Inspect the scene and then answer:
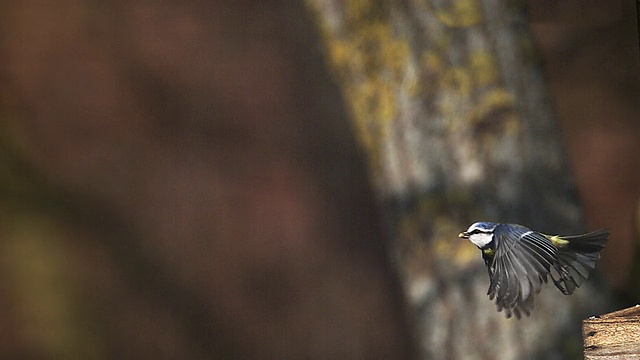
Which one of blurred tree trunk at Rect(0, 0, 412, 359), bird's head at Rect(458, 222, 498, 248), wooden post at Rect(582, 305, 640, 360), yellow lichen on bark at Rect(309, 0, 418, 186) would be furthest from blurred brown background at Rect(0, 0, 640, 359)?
wooden post at Rect(582, 305, 640, 360)

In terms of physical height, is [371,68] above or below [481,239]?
above

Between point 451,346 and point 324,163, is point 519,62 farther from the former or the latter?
point 324,163

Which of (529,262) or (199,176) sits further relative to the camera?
(199,176)

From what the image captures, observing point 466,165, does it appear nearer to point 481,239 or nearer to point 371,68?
point 371,68

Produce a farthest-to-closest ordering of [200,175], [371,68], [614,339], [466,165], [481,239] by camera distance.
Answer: [200,175]
[371,68]
[466,165]
[481,239]
[614,339]

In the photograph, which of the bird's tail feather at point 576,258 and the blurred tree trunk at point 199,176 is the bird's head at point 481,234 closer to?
the bird's tail feather at point 576,258

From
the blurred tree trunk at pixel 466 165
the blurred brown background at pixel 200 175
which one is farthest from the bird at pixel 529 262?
the blurred brown background at pixel 200 175

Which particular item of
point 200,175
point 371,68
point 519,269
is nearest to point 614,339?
point 519,269
